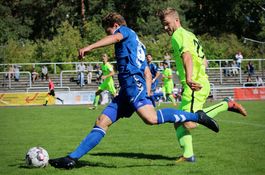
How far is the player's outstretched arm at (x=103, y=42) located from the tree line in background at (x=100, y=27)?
39087 millimetres

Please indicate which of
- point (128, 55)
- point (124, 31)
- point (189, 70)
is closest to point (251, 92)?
point (189, 70)

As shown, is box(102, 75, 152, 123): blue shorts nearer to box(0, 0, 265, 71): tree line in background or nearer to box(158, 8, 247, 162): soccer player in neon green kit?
box(158, 8, 247, 162): soccer player in neon green kit

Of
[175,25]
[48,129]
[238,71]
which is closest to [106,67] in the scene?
[48,129]

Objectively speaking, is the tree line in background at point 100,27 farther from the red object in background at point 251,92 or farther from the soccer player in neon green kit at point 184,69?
the soccer player in neon green kit at point 184,69

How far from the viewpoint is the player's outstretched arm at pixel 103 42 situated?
688 centimetres

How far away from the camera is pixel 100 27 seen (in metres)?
54.2

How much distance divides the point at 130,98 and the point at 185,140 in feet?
3.95

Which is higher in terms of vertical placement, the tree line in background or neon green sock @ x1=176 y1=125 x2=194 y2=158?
the tree line in background

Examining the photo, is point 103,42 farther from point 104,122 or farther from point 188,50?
point 188,50

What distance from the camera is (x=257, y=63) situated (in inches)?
1698

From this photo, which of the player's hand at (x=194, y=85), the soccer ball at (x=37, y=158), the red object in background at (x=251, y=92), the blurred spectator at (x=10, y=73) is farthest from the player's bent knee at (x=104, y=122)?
the blurred spectator at (x=10, y=73)

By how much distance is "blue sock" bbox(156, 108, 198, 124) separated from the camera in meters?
7.50

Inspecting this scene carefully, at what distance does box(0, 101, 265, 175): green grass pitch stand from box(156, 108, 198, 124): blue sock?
63 centimetres

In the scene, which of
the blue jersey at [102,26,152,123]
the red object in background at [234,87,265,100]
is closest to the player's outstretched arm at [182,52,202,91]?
the blue jersey at [102,26,152,123]
